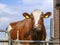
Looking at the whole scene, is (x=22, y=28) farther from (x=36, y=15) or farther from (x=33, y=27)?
(x=33, y=27)

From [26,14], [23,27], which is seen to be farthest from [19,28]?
[26,14]

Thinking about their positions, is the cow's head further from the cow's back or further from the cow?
the cow's back

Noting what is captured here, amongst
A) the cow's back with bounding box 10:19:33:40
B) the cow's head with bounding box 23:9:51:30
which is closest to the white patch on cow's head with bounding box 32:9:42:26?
the cow's head with bounding box 23:9:51:30

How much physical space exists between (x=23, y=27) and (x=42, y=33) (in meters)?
0.94

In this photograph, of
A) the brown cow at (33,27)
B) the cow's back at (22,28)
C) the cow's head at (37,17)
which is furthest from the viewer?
the cow's back at (22,28)

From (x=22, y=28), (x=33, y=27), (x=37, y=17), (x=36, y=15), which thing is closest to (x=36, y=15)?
(x=36, y=15)

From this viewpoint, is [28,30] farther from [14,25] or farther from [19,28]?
[14,25]

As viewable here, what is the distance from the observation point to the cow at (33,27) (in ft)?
28.6

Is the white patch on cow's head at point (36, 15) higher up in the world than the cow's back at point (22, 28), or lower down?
higher up

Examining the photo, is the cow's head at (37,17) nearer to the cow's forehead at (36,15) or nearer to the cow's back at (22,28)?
the cow's forehead at (36,15)

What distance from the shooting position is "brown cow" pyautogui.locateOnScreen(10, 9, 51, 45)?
28.6 feet

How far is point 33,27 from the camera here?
858cm

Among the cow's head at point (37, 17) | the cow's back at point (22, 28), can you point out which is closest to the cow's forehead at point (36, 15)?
the cow's head at point (37, 17)

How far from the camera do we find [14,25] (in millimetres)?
10539
